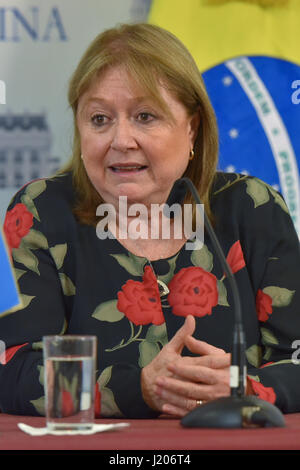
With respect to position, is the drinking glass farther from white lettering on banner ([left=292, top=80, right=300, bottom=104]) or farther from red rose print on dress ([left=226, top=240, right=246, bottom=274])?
white lettering on banner ([left=292, top=80, right=300, bottom=104])

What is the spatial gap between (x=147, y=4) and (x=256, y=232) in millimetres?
1016

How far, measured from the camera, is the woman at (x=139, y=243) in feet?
5.39

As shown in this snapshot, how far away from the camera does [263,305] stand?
1.72 m

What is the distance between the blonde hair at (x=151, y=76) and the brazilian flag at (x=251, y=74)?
59 centimetres

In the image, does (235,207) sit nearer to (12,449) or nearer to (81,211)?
(81,211)

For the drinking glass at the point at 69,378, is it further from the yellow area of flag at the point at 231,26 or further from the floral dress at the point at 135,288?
the yellow area of flag at the point at 231,26

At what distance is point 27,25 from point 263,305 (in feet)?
4.11

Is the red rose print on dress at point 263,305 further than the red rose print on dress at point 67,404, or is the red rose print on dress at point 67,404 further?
the red rose print on dress at point 263,305

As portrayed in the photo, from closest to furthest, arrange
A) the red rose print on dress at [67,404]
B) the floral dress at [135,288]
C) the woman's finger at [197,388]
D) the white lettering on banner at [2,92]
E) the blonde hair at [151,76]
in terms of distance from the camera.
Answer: the red rose print on dress at [67,404] < the woman's finger at [197,388] < the floral dress at [135,288] < the blonde hair at [151,76] < the white lettering on banner at [2,92]

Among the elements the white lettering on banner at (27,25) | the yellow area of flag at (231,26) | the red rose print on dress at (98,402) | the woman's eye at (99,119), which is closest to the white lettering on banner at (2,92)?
the white lettering on banner at (27,25)

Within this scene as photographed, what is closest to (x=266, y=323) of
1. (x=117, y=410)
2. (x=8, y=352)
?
(x=117, y=410)

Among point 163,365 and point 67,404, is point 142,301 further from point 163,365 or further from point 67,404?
point 67,404

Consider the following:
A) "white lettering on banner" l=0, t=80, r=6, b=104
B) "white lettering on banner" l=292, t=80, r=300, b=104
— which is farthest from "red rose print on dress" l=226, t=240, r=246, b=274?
"white lettering on banner" l=0, t=80, r=6, b=104

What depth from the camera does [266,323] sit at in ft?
5.61
